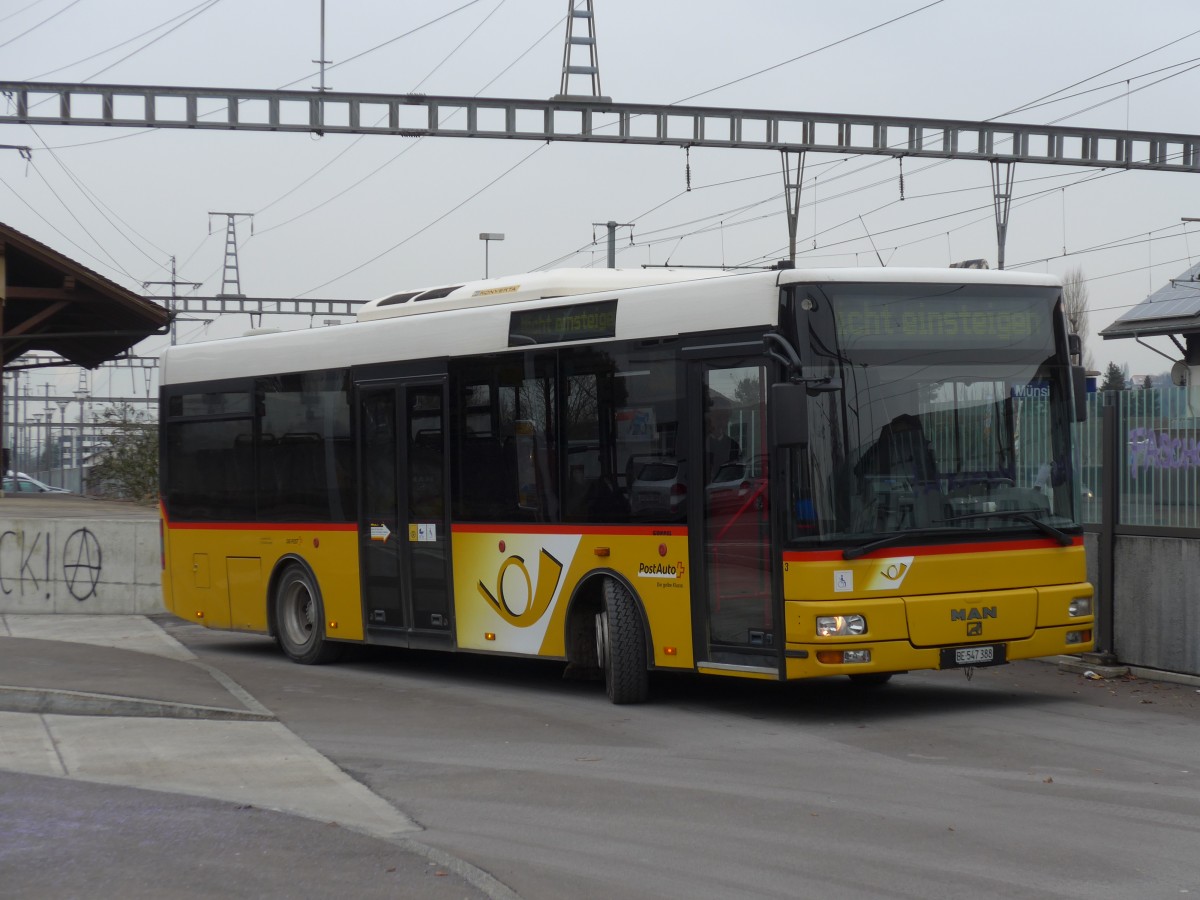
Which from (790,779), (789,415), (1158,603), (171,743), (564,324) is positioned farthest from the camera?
(1158,603)

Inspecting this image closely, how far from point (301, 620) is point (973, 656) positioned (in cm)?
A: 723

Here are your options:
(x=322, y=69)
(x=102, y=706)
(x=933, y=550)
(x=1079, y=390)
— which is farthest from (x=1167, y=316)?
(x=102, y=706)

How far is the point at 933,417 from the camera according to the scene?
10.7m

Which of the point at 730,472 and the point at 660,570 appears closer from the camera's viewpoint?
the point at 730,472

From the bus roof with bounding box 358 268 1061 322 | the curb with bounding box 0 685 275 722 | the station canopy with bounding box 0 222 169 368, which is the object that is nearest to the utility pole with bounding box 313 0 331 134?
the station canopy with bounding box 0 222 169 368

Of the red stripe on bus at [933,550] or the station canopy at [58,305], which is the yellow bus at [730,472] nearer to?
the red stripe on bus at [933,550]

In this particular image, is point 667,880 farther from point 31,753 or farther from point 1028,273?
point 1028,273

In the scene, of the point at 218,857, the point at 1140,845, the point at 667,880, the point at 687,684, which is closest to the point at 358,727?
the point at 687,684

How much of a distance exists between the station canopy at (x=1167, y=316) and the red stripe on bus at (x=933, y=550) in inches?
925

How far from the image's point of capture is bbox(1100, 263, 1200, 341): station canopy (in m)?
33.2

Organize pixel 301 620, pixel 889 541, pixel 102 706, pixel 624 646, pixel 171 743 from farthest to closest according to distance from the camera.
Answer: pixel 301 620
pixel 624 646
pixel 102 706
pixel 889 541
pixel 171 743

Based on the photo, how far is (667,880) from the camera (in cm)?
651

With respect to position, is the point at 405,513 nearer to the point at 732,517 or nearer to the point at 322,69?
the point at 732,517

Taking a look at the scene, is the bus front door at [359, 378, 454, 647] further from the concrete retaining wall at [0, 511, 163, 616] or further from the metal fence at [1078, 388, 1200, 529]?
the concrete retaining wall at [0, 511, 163, 616]
